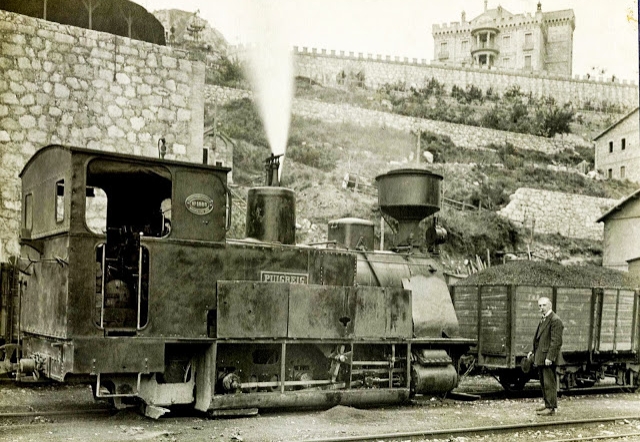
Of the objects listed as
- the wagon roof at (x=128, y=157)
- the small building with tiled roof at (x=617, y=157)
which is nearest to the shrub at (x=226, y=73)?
the small building with tiled roof at (x=617, y=157)

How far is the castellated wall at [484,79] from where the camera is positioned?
45875 mm

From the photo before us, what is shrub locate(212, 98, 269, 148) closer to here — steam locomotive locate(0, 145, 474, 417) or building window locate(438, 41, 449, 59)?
building window locate(438, 41, 449, 59)

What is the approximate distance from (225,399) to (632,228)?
20819 mm

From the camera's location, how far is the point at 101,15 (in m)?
13.6

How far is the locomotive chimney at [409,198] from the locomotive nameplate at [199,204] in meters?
3.02

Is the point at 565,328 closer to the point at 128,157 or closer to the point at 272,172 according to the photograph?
the point at 272,172

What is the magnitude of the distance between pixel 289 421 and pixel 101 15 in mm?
9693

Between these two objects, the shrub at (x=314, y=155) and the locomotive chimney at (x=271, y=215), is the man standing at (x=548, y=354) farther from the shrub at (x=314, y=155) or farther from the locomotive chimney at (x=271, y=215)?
the shrub at (x=314, y=155)

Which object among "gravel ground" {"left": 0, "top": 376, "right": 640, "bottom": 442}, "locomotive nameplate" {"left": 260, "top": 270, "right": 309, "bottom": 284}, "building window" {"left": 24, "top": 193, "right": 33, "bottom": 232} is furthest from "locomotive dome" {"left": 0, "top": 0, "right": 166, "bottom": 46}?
"locomotive nameplate" {"left": 260, "top": 270, "right": 309, "bottom": 284}

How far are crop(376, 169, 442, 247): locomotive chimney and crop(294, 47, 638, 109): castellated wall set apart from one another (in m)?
36.2

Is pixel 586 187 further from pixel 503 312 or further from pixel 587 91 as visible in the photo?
pixel 503 312

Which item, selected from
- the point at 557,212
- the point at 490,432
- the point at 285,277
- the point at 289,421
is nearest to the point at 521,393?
the point at 490,432

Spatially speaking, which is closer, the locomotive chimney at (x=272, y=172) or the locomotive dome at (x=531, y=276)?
the locomotive chimney at (x=272, y=172)

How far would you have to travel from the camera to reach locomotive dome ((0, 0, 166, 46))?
12.5 m
